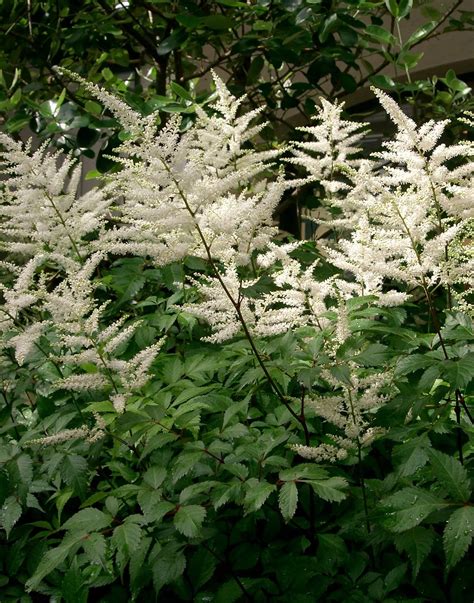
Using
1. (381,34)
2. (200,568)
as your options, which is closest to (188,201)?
(200,568)

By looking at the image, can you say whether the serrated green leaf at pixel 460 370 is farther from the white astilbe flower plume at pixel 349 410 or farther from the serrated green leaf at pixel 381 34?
the serrated green leaf at pixel 381 34

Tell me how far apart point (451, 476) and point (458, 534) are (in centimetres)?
14

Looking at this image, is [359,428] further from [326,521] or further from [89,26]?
[89,26]

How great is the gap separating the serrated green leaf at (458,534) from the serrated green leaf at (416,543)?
5.6 inches

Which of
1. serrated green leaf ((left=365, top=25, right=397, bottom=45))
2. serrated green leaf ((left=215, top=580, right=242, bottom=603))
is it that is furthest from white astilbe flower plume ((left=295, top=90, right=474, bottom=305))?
serrated green leaf ((left=365, top=25, right=397, bottom=45))

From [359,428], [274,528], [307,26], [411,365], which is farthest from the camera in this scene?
[307,26]

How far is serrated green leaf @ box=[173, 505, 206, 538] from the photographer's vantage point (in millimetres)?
1417

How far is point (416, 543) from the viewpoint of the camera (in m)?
1.41

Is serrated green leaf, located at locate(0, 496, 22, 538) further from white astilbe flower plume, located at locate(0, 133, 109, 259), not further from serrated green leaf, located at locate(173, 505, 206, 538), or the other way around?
white astilbe flower plume, located at locate(0, 133, 109, 259)

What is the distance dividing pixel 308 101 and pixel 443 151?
72.2 inches

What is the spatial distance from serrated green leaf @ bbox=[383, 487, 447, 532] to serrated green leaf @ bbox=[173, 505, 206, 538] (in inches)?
14.4

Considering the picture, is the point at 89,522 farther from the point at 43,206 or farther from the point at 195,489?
the point at 43,206

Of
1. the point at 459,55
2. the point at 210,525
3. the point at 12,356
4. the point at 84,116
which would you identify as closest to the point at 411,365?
the point at 210,525

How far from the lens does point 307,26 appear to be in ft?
11.0
